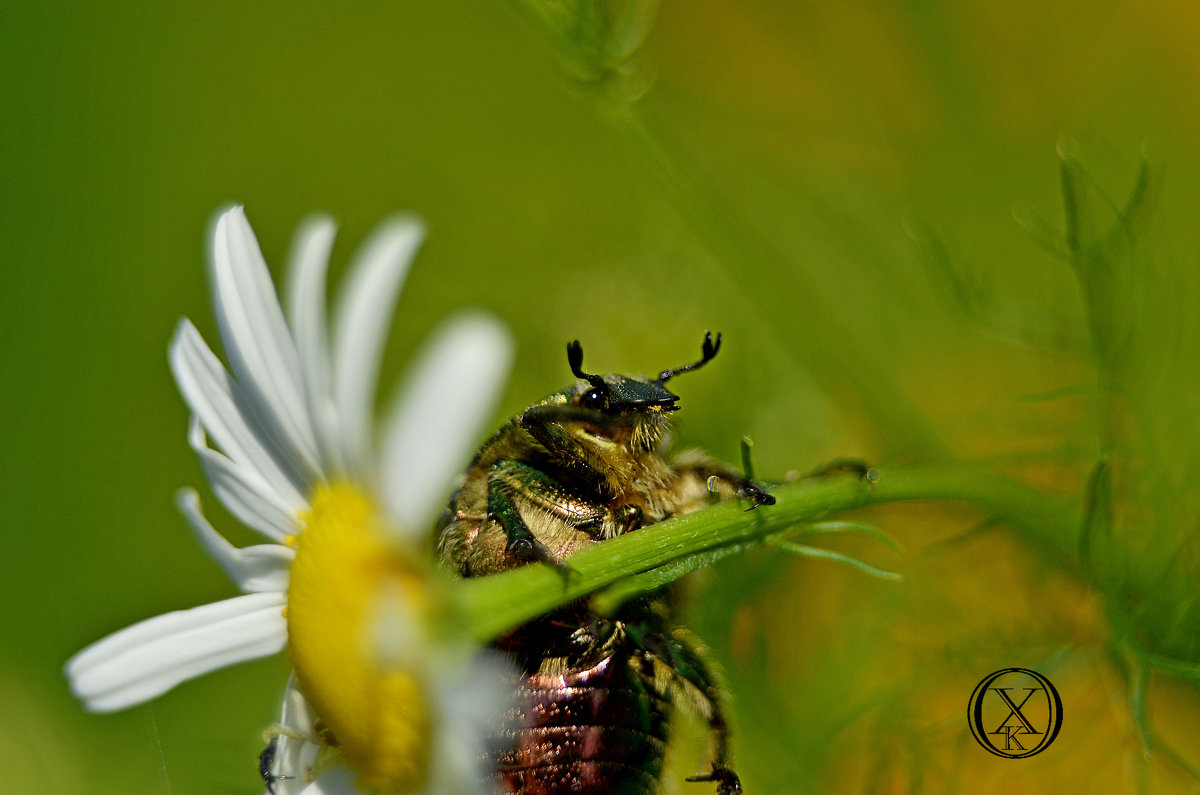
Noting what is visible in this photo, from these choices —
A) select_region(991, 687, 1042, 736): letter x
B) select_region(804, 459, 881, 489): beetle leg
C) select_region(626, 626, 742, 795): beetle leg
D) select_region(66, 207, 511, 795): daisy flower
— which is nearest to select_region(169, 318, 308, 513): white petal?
select_region(66, 207, 511, 795): daisy flower

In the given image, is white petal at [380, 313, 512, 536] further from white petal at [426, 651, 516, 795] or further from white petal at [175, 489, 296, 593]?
white petal at [175, 489, 296, 593]

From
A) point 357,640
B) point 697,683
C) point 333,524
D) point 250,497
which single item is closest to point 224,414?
point 250,497

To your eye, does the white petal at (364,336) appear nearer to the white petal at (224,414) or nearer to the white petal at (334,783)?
the white petal at (224,414)

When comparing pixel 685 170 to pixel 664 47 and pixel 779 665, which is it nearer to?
pixel 779 665

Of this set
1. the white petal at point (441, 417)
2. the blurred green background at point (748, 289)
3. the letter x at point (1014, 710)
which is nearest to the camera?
the white petal at point (441, 417)

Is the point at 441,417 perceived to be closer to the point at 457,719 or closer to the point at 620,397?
the point at 457,719

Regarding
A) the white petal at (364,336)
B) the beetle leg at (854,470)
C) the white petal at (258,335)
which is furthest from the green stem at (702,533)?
the white petal at (258,335)
